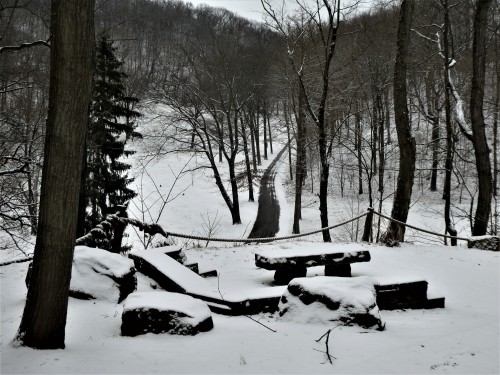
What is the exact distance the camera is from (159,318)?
3586 mm

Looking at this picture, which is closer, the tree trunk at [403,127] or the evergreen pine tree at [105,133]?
the tree trunk at [403,127]

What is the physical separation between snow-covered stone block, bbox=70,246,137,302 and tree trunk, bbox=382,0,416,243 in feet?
19.9

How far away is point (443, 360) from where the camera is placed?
3287mm

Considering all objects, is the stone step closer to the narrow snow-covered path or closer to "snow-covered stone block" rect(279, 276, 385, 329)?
"snow-covered stone block" rect(279, 276, 385, 329)

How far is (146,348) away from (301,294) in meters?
1.71

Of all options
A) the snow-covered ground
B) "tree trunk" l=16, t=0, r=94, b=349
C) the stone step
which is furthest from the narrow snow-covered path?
"tree trunk" l=16, t=0, r=94, b=349

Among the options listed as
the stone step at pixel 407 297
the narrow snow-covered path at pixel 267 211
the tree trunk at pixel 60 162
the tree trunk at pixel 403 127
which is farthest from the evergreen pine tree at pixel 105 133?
the tree trunk at pixel 60 162

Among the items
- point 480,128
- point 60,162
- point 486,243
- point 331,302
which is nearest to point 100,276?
point 60,162

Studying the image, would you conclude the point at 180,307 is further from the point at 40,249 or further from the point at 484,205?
the point at 484,205

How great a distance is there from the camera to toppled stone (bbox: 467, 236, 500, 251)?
28.1 feet

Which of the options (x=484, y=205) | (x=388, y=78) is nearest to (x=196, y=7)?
(x=388, y=78)

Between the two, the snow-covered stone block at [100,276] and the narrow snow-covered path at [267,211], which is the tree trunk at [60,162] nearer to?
the snow-covered stone block at [100,276]

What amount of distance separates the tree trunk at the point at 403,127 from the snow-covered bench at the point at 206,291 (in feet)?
16.2

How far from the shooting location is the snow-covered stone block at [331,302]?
392 cm
